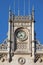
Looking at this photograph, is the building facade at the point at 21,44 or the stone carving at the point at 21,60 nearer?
the stone carving at the point at 21,60

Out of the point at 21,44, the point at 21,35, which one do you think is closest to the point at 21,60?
the point at 21,44

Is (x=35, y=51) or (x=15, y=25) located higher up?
(x=15, y=25)

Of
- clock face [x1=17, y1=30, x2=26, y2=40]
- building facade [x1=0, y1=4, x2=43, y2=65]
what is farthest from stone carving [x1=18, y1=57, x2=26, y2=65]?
clock face [x1=17, y1=30, x2=26, y2=40]

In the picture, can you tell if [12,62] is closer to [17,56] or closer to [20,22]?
[17,56]

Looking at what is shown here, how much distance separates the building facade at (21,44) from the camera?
3127 cm

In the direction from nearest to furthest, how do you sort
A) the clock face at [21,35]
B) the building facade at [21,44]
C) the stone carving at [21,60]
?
the stone carving at [21,60] → the building facade at [21,44] → the clock face at [21,35]

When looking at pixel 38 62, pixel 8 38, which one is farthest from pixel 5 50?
pixel 38 62

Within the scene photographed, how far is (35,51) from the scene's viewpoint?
31531mm

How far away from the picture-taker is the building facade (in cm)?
3127

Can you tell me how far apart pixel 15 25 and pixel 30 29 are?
1.47 m

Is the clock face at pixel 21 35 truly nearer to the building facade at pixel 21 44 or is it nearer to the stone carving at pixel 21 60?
the building facade at pixel 21 44

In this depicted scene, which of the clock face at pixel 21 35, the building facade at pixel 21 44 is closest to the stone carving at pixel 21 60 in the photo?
the building facade at pixel 21 44

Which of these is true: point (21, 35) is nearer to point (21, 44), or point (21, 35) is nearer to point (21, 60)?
point (21, 44)

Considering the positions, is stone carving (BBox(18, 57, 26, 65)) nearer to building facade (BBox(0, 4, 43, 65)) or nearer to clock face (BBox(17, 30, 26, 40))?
building facade (BBox(0, 4, 43, 65))
